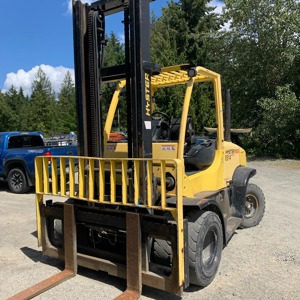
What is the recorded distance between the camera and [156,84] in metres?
5.72

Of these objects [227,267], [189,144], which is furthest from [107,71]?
[227,267]

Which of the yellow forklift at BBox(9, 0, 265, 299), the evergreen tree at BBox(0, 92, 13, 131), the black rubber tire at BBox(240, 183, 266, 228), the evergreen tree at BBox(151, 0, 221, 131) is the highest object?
the evergreen tree at BBox(151, 0, 221, 131)

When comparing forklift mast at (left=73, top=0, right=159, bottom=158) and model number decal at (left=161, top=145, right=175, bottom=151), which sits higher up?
forklift mast at (left=73, top=0, right=159, bottom=158)

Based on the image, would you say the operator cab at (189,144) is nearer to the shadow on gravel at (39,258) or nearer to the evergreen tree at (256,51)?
the shadow on gravel at (39,258)

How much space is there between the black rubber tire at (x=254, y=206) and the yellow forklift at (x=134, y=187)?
1611mm

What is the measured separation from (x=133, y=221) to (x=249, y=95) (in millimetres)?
17757

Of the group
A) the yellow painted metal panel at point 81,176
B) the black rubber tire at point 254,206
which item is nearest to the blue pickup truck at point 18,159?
the black rubber tire at point 254,206

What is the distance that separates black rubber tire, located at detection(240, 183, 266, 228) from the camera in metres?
6.67

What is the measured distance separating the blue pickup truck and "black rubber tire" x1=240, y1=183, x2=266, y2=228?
5.86 m

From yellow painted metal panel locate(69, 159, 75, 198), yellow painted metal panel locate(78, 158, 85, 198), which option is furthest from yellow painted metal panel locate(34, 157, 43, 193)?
yellow painted metal panel locate(78, 158, 85, 198)

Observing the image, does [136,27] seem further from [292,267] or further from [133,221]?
[292,267]

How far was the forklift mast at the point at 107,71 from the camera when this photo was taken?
400 cm

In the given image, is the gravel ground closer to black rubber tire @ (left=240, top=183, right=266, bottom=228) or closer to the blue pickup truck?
black rubber tire @ (left=240, top=183, right=266, bottom=228)

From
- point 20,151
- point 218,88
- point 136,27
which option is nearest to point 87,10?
point 136,27
